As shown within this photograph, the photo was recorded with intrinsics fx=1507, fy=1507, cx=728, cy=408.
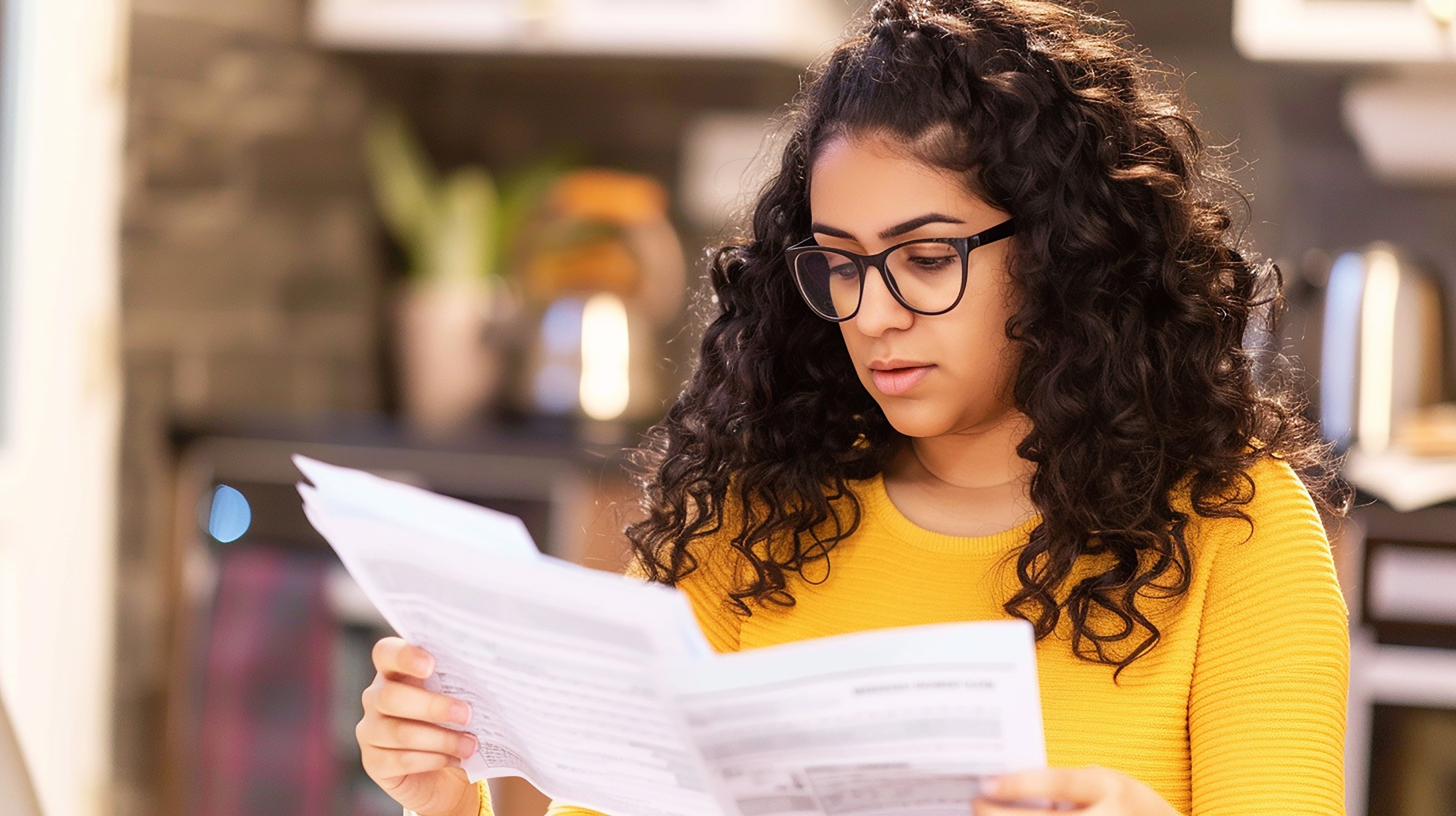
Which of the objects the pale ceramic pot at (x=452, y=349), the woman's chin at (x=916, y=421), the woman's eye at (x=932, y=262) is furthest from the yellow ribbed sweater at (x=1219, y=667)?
the pale ceramic pot at (x=452, y=349)

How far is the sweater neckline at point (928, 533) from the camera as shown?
3.62 feet

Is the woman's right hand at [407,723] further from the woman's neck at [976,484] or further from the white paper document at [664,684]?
the woman's neck at [976,484]

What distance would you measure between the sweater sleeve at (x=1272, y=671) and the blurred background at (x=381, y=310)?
1037 millimetres

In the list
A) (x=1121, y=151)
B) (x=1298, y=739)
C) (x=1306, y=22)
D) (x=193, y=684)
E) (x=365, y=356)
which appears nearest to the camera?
(x=1298, y=739)

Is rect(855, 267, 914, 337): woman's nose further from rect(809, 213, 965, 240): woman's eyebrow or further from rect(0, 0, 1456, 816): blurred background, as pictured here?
rect(0, 0, 1456, 816): blurred background

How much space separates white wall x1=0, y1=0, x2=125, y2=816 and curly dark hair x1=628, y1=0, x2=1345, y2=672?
63.9 inches

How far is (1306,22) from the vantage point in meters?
2.29

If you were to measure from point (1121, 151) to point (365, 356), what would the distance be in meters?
2.27

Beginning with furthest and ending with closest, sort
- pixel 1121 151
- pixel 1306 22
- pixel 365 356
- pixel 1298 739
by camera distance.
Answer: pixel 365 356
pixel 1306 22
pixel 1121 151
pixel 1298 739

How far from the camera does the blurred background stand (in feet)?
7.40

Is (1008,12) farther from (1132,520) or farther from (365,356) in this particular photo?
(365,356)

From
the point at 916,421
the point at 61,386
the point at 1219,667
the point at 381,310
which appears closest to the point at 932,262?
the point at 916,421

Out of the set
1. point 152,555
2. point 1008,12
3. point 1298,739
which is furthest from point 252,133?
point 1298,739

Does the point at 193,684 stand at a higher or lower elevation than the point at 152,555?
lower
